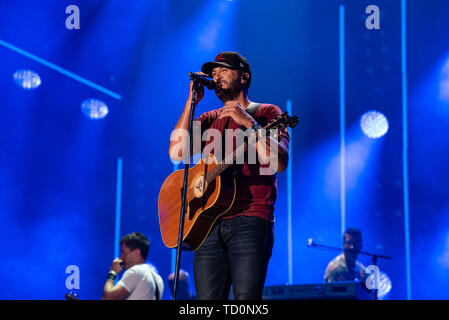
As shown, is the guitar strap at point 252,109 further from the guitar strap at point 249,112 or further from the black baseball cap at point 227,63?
the black baseball cap at point 227,63

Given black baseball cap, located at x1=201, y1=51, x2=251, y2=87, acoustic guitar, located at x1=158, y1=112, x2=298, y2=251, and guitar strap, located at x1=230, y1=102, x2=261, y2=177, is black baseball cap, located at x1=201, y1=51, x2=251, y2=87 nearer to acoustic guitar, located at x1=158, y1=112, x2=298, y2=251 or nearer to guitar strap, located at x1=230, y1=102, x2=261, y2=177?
guitar strap, located at x1=230, y1=102, x2=261, y2=177

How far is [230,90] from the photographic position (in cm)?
311

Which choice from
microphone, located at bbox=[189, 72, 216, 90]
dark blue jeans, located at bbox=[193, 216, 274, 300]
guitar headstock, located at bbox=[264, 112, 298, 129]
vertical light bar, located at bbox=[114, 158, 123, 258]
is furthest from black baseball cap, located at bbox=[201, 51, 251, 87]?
vertical light bar, located at bbox=[114, 158, 123, 258]

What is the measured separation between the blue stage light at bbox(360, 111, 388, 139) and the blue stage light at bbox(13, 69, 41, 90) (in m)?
5.22

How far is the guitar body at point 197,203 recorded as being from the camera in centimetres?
280

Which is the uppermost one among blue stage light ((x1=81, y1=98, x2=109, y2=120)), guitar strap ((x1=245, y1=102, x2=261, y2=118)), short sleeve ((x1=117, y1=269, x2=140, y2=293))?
blue stage light ((x1=81, y1=98, x2=109, y2=120))

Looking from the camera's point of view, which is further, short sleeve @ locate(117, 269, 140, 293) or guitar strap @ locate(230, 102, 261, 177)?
short sleeve @ locate(117, 269, 140, 293)

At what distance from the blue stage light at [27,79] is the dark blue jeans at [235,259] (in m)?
6.55

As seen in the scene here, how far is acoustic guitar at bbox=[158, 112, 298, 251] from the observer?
2.78 m

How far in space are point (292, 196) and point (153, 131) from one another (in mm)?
2611

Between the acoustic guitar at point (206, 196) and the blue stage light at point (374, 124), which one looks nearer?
the acoustic guitar at point (206, 196)

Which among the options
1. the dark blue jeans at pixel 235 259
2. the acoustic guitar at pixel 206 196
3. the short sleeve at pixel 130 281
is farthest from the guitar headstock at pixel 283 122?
the short sleeve at pixel 130 281

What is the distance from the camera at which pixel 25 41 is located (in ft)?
27.8
